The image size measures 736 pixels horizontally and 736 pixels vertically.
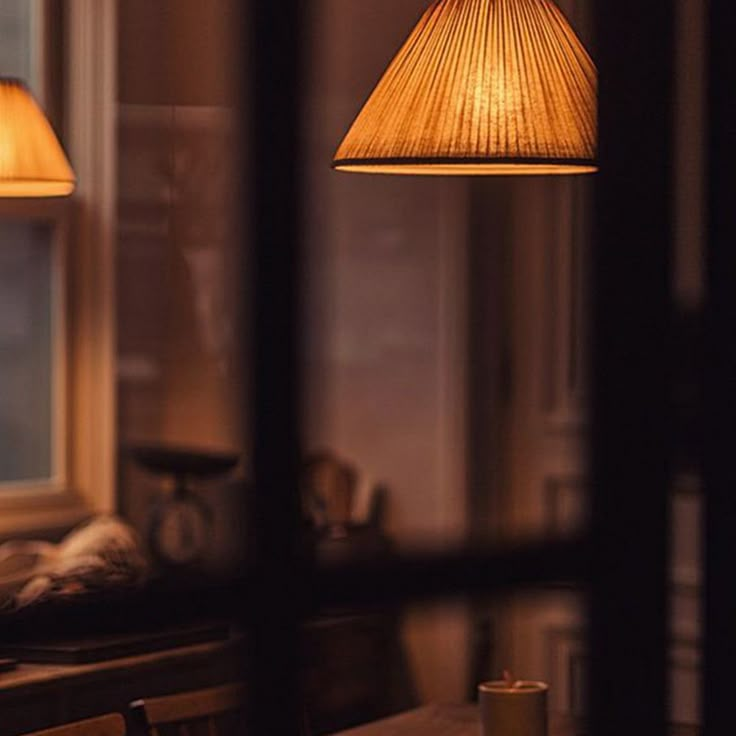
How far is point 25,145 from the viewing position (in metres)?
2.98

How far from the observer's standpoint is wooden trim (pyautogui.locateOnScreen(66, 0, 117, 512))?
3840 mm

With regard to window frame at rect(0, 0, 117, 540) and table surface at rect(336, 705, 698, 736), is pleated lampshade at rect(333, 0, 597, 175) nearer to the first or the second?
table surface at rect(336, 705, 698, 736)

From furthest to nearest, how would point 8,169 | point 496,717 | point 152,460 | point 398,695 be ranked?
point 398,695
point 152,460
point 8,169
point 496,717

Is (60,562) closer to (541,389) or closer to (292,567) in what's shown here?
(541,389)

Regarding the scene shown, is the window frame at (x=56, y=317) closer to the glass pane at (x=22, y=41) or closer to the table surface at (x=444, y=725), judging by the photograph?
the glass pane at (x=22, y=41)

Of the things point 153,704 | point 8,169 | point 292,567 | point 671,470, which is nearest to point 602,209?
point 671,470

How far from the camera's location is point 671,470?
891mm

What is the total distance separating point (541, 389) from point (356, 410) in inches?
20.1

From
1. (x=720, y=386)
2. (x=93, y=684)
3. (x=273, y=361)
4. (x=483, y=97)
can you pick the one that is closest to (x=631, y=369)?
(x=720, y=386)

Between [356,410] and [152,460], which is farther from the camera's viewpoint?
[356,410]

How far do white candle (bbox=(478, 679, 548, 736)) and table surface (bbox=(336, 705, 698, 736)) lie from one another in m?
0.40

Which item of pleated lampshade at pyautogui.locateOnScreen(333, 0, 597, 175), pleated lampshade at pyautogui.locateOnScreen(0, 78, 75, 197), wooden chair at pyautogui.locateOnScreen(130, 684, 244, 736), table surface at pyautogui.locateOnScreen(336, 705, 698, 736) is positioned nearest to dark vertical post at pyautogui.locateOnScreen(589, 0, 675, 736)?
pleated lampshade at pyautogui.locateOnScreen(333, 0, 597, 175)

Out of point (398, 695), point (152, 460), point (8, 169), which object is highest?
point (8, 169)

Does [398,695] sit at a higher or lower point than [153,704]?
lower
